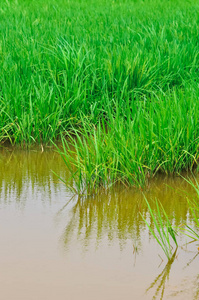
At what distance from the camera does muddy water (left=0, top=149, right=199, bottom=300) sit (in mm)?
2090

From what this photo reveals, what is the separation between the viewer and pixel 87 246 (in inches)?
96.5

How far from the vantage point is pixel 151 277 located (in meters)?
2.18

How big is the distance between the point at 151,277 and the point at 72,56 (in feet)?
9.87

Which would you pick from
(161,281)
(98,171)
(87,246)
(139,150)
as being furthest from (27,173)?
(161,281)

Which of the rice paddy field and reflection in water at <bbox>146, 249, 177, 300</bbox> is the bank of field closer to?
the rice paddy field

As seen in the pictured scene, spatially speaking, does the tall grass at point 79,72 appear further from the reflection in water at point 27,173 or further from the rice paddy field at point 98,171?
the reflection in water at point 27,173

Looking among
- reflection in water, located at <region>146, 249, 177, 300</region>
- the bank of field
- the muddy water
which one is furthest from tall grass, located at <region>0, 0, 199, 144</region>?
reflection in water, located at <region>146, 249, 177, 300</region>

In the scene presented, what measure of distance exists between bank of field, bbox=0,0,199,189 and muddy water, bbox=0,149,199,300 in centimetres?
19

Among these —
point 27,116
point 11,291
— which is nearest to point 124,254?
point 11,291

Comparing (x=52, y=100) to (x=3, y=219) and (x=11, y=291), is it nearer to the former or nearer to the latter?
(x=3, y=219)

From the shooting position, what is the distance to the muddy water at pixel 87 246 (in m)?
2.09

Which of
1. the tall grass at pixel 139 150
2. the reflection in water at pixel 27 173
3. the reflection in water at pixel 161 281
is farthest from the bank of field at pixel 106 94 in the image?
the reflection in water at pixel 161 281

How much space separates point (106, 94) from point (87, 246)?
7.23 ft

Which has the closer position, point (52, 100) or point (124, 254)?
point (124, 254)
